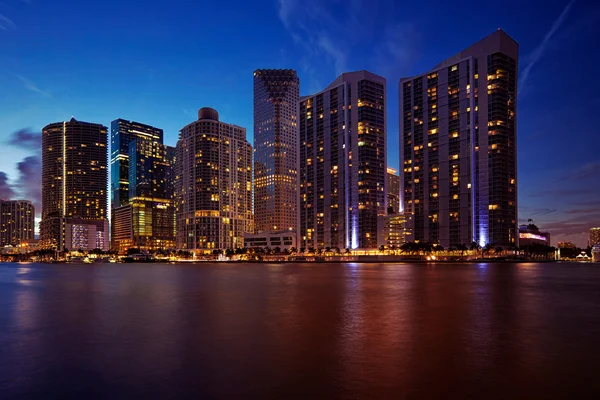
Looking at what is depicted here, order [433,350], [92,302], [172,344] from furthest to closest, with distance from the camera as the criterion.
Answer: [92,302] → [172,344] → [433,350]

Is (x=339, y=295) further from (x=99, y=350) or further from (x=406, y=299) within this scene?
(x=99, y=350)

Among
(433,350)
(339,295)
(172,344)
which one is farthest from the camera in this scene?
(339,295)

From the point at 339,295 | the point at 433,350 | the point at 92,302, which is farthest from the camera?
the point at 339,295

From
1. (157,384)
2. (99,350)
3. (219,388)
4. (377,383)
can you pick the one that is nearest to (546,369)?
(377,383)

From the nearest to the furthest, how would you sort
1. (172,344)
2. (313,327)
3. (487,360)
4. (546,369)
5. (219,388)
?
(219,388), (546,369), (487,360), (172,344), (313,327)

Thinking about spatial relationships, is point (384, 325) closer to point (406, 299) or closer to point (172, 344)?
point (172, 344)

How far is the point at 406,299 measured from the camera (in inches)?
2261

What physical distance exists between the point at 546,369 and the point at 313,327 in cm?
1758

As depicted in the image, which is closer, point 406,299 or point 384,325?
point 384,325

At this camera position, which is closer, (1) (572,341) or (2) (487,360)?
(2) (487,360)

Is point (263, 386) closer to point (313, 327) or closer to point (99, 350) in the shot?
point (99, 350)

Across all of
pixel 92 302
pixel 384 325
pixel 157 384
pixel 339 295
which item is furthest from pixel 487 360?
pixel 92 302

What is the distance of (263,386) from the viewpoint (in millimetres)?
20203

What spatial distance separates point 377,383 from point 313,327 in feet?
52.2
